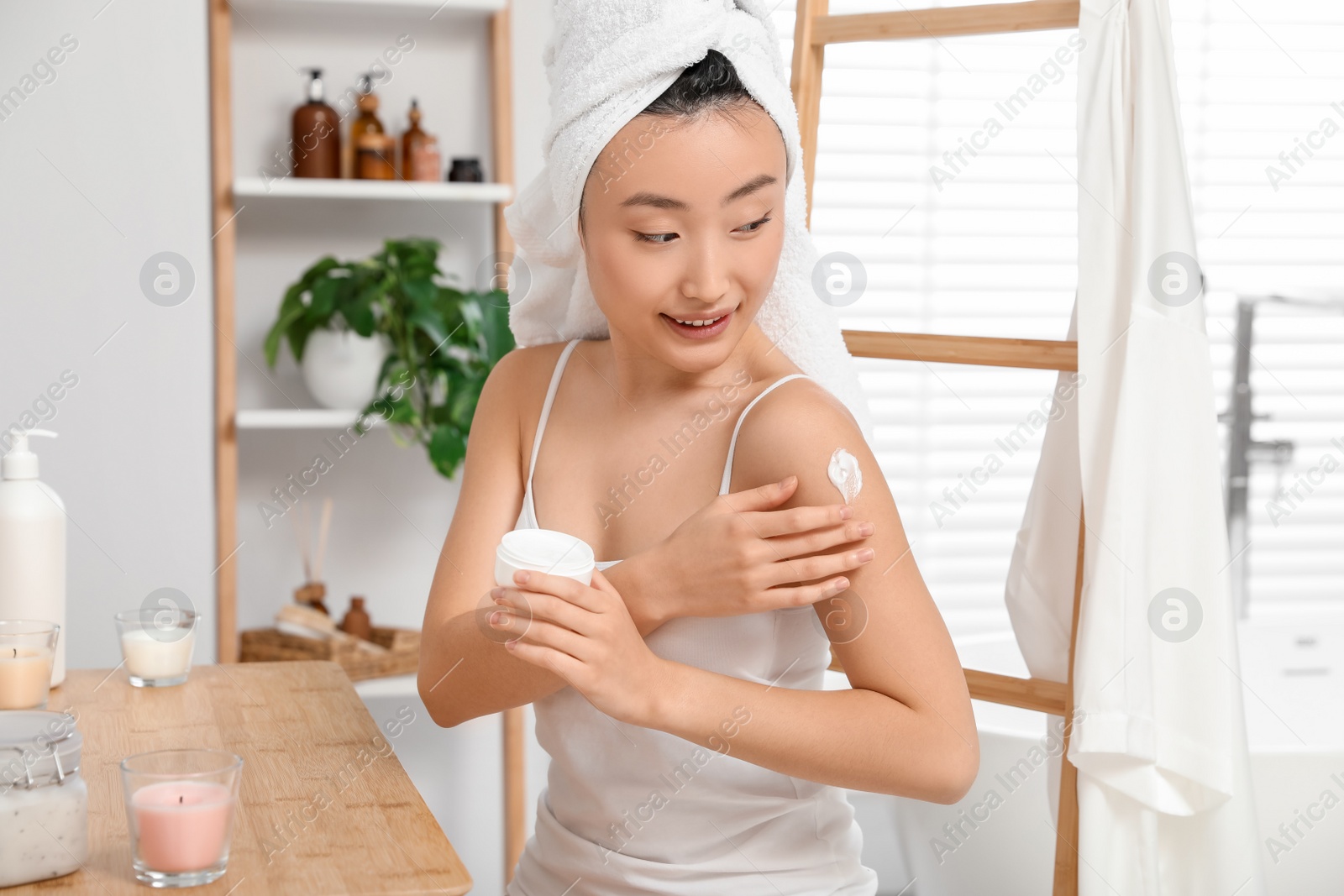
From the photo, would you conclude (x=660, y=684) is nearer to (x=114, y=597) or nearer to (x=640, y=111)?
(x=640, y=111)

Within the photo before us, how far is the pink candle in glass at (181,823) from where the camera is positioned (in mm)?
740

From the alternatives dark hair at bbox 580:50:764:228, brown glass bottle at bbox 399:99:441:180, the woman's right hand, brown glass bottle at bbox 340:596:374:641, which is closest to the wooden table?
the woman's right hand

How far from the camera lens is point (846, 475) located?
933mm

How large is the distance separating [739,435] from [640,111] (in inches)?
11.1

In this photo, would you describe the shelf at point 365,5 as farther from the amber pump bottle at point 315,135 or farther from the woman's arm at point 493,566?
the woman's arm at point 493,566

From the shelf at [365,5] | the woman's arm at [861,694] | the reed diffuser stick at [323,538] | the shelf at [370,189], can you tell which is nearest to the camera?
the woman's arm at [861,694]

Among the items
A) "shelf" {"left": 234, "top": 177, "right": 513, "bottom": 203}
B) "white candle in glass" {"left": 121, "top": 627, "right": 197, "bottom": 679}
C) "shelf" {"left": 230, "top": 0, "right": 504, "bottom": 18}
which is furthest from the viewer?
"shelf" {"left": 230, "top": 0, "right": 504, "bottom": 18}

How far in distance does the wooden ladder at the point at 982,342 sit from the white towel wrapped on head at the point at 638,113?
20cm

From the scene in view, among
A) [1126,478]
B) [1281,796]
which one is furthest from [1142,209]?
[1281,796]

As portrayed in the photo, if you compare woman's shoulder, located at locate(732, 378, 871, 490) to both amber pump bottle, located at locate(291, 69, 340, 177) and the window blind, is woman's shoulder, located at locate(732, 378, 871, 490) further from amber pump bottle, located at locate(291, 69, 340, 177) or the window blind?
amber pump bottle, located at locate(291, 69, 340, 177)

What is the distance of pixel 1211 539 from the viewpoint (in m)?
1.12

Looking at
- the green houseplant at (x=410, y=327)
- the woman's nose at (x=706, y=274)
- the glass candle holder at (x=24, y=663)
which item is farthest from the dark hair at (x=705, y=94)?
the green houseplant at (x=410, y=327)

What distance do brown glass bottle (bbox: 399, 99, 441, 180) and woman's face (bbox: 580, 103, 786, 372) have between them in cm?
141

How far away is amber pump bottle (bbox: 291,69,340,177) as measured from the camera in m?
2.27
